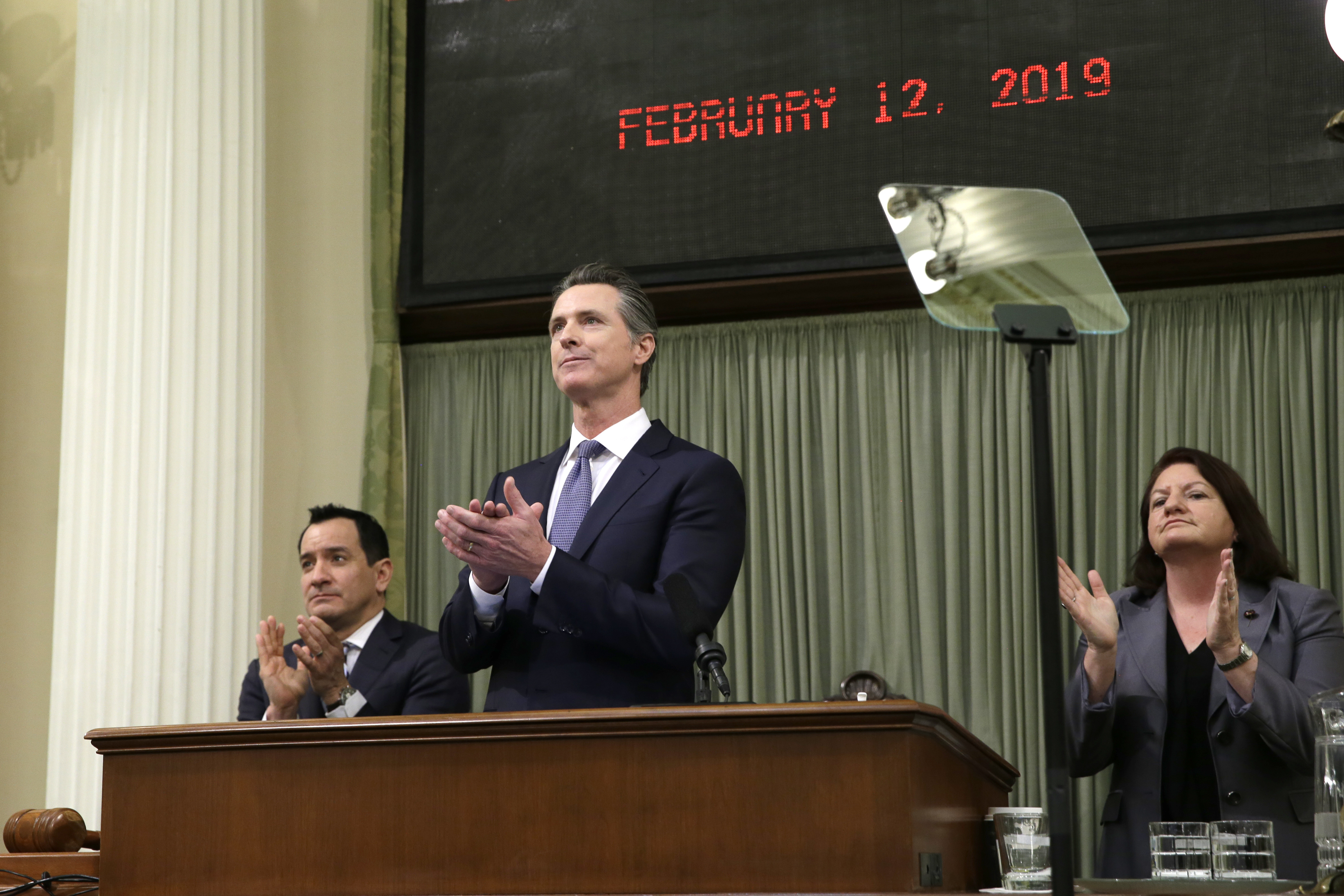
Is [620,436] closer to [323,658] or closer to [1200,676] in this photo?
[323,658]

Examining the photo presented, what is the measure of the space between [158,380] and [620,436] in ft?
6.21

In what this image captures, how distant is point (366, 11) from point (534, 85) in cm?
81

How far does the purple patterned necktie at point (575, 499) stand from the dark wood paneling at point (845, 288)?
5.43 feet

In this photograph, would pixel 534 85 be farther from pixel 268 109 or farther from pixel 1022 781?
pixel 1022 781

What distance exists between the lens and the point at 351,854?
2.04 meters

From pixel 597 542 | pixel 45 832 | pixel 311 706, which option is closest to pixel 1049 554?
pixel 597 542

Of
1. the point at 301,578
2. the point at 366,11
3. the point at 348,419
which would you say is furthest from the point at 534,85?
the point at 301,578

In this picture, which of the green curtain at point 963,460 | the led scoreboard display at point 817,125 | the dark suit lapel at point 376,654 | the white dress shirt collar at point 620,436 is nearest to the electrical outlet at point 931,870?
the white dress shirt collar at point 620,436

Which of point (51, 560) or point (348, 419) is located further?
point (348, 419)

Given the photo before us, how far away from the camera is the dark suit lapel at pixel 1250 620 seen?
2.96 meters

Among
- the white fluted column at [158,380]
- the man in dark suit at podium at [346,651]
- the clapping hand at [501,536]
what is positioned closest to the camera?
the clapping hand at [501,536]

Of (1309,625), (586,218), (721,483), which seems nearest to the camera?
(721,483)

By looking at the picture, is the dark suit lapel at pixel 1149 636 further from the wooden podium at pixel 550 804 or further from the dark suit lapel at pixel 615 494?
the dark suit lapel at pixel 615 494

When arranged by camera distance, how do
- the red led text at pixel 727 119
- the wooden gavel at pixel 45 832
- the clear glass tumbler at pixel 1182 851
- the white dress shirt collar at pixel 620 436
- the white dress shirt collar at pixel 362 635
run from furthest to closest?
the red led text at pixel 727 119
the white dress shirt collar at pixel 362 635
the wooden gavel at pixel 45 832
the white dress shirt collar at pixel 620 436
the clear glass tumbler at pixel 1182 851
